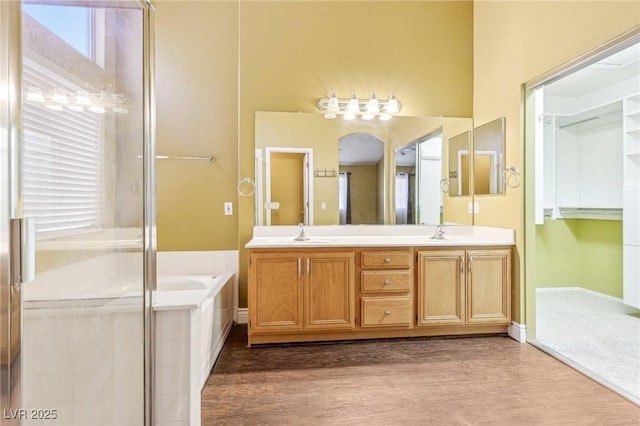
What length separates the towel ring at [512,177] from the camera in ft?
8.21

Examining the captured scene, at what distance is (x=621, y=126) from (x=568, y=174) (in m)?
0.69

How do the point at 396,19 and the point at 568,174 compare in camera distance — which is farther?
the point at 568,174

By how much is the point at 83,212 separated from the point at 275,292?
1502 millimetres

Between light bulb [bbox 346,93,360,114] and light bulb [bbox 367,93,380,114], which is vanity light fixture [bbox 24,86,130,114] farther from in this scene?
light bulb [bbox 367,93,380,114]

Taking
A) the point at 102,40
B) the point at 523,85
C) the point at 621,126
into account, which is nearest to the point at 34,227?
the point at 102,40

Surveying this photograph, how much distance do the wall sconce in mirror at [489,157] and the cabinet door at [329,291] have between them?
149 cm

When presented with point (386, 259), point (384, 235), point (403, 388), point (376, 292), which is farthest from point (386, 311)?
point (384, 235)

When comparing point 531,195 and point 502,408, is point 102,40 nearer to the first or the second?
point 502,408

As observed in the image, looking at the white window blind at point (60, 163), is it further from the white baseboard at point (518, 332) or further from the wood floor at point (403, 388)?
the white baseboard at point (518, 332)

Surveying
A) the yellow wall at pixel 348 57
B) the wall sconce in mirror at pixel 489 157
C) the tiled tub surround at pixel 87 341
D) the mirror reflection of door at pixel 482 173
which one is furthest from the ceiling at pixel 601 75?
the tiled tub surround at pixel 87 341

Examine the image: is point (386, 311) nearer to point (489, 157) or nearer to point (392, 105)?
point (489, 157)

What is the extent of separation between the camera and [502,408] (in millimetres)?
1647

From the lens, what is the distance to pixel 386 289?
7.96ft

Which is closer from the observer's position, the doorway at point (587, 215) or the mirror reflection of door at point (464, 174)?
the doorway at point (587, 215)
